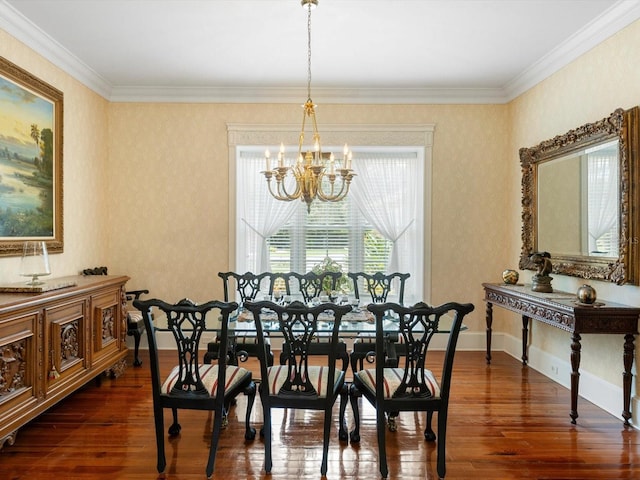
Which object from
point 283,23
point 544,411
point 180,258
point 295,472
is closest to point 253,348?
point 295,472

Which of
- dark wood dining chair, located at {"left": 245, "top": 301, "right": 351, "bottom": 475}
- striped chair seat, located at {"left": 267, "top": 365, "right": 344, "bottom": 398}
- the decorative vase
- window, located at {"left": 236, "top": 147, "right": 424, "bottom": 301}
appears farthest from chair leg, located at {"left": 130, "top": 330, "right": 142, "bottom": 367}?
the decorative vase

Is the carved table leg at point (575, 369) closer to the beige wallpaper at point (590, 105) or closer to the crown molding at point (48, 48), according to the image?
the beige wallpaper at point (590, 105)

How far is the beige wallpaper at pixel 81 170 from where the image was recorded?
4.21 metres

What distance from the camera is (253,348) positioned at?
3.76m

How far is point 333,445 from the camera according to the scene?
115 inches

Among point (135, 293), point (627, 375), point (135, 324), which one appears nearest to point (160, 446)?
point (135, 324)

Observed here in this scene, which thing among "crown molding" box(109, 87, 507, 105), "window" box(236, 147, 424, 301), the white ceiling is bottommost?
"window" box(236, 147, 424, 301)

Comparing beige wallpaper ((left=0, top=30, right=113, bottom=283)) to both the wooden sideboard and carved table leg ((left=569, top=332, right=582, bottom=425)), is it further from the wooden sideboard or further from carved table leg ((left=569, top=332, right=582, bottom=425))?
carved table leg ((left=569, top=332, right=582, bottom=425))

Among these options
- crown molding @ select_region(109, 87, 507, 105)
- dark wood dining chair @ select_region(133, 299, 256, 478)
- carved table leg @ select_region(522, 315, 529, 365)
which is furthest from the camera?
crown molding @ select_region(109, 87, 507, 105)

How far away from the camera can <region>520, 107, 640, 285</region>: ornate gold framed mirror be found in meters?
3.28

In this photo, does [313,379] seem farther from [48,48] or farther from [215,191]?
[48,48]

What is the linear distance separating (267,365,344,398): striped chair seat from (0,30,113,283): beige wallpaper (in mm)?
2644

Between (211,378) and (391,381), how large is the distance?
1.10m

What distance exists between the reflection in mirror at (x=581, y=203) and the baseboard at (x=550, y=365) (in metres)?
1.04
